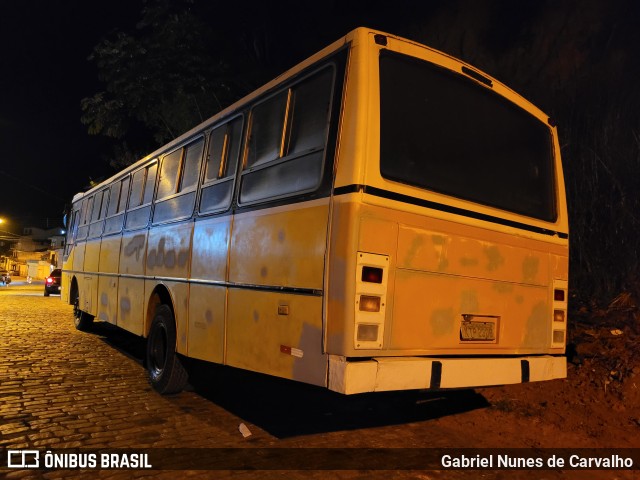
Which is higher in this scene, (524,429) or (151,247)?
(151,247)

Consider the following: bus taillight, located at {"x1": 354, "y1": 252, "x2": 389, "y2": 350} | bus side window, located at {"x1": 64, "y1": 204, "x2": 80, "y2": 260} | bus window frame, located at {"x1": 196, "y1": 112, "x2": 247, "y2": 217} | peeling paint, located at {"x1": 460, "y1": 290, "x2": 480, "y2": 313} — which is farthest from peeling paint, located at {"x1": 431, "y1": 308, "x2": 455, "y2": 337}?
bus side window, located at {"x1": 64, "y1": 204, "x2": 80, "y2": 260}

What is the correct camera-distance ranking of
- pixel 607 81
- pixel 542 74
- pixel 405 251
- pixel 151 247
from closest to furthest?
pixel 405 251, pixel 151 247, pixel 607 81, pixel 542 74

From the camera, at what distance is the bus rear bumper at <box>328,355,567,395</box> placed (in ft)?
10.3

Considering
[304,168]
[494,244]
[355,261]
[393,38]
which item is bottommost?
[355,261]

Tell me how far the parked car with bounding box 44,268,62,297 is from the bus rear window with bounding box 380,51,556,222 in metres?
20.9

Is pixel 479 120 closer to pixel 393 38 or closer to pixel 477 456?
pixel 393 38

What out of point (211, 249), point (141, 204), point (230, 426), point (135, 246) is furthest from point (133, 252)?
point (230, 426)

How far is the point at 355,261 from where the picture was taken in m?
3.23

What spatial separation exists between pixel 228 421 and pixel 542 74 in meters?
8.67

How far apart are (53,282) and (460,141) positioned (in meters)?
21.9

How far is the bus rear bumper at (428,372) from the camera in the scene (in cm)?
315

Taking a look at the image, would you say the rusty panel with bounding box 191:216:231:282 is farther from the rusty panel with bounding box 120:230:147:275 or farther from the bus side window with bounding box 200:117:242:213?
the rusty panel with bounding box 120:230:147:275

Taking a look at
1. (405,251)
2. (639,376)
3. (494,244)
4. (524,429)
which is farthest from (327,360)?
(639,376)

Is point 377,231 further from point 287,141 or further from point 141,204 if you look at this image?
point 141,204
